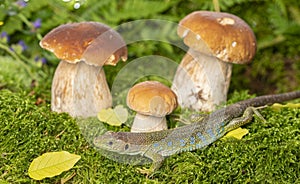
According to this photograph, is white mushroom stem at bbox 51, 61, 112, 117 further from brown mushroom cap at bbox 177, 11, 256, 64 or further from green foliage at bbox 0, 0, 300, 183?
brown mushroom cap at bbox 177, 11, 256, 64

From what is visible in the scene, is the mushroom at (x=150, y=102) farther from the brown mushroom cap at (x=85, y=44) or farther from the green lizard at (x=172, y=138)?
the brown mushroom cap at (x=85, y=44)

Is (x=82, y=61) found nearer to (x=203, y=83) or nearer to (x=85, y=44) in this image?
(x=85, y=44)

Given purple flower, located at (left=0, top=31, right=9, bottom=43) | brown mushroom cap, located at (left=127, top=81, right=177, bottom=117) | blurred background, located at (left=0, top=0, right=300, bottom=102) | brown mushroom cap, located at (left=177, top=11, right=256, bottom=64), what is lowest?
blurred background, located at (left=0, top=0, right=300, bottom=102)

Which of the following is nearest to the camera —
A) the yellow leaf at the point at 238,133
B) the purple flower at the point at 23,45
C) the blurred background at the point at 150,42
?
the yellow leaf at the point at 238,133

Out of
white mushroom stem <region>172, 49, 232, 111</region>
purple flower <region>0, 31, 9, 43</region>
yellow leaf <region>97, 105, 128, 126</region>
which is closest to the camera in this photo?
yellow leaf <region>97, 105, 128, 126</region>

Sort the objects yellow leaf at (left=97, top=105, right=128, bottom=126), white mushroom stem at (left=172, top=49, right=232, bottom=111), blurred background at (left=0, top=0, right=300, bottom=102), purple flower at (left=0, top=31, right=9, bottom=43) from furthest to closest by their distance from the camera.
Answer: blurred background at (left=0, top=0, right=300, bottom=102), purple flower at (left=0, top=31, right=9, bottom=43), white mushroom stem at (left=172, top=49, right=232, bottom=111), yellow leaf at (left=97, top=105, right=128, bottom=126)

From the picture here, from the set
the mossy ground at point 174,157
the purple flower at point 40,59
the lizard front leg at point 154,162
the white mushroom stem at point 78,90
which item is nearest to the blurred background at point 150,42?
the purple flower at point 40,59

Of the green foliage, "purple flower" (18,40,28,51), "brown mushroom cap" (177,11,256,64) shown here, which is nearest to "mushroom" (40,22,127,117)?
the green foliage

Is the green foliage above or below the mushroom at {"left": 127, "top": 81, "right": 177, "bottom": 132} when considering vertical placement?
below
